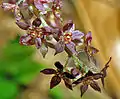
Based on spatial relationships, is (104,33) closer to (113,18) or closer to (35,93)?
(113,18)

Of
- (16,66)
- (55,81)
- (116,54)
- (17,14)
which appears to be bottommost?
(55,81)

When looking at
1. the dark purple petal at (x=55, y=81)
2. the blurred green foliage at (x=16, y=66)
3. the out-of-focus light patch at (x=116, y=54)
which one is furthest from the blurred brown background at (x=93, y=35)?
the dark purple petal at (x=55, y=81)

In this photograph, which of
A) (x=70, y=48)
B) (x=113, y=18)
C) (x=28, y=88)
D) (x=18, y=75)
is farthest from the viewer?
(x=113, y=18)

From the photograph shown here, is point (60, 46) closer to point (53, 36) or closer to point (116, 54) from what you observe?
point (53, 36)

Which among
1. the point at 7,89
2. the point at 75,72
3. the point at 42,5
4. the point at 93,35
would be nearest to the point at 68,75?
the point at 75,72

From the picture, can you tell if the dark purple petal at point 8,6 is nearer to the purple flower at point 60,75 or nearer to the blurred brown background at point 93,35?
the purple flower at point 60,75

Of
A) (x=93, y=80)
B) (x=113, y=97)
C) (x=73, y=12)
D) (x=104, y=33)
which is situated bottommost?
(x=93, y=80)

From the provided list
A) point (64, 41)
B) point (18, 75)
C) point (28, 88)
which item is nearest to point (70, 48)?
point (64, 41)
